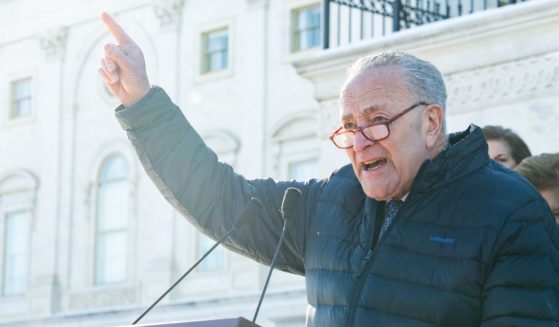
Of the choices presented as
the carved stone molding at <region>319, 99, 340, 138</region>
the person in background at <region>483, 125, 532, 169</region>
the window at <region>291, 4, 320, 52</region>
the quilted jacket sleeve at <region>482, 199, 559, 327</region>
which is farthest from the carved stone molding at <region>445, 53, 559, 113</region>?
the window at <region>291, 4, 320, 52</region>

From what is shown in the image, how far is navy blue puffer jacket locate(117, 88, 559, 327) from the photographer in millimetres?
3805

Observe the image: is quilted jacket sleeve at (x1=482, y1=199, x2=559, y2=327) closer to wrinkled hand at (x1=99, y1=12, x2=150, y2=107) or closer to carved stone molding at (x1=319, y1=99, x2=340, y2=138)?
wrinkled hand at (x1=99, y1=12, x2=150, y2=107)

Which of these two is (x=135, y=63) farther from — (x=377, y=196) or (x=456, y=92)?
(x=456, y=92)

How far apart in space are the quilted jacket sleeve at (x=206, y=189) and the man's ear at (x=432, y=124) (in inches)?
16.1

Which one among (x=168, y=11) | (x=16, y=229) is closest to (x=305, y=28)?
(x=168, y=11)

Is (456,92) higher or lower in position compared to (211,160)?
higher

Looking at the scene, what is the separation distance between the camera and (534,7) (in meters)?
10.5

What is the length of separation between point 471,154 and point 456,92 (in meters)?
6.58

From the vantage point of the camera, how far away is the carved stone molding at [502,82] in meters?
10.3

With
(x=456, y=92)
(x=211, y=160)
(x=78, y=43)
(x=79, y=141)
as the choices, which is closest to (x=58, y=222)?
(x=79, y=141)

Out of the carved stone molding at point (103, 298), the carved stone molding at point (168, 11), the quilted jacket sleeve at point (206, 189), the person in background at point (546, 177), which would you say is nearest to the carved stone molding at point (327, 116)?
the person in background at point (546, 177)

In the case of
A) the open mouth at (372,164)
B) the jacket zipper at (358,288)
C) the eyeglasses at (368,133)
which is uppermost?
the eyeglasses at (368,133)

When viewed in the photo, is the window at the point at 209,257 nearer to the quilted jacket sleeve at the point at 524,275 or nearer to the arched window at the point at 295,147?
the arched window at the point at 295,147

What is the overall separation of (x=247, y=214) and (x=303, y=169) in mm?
20689
